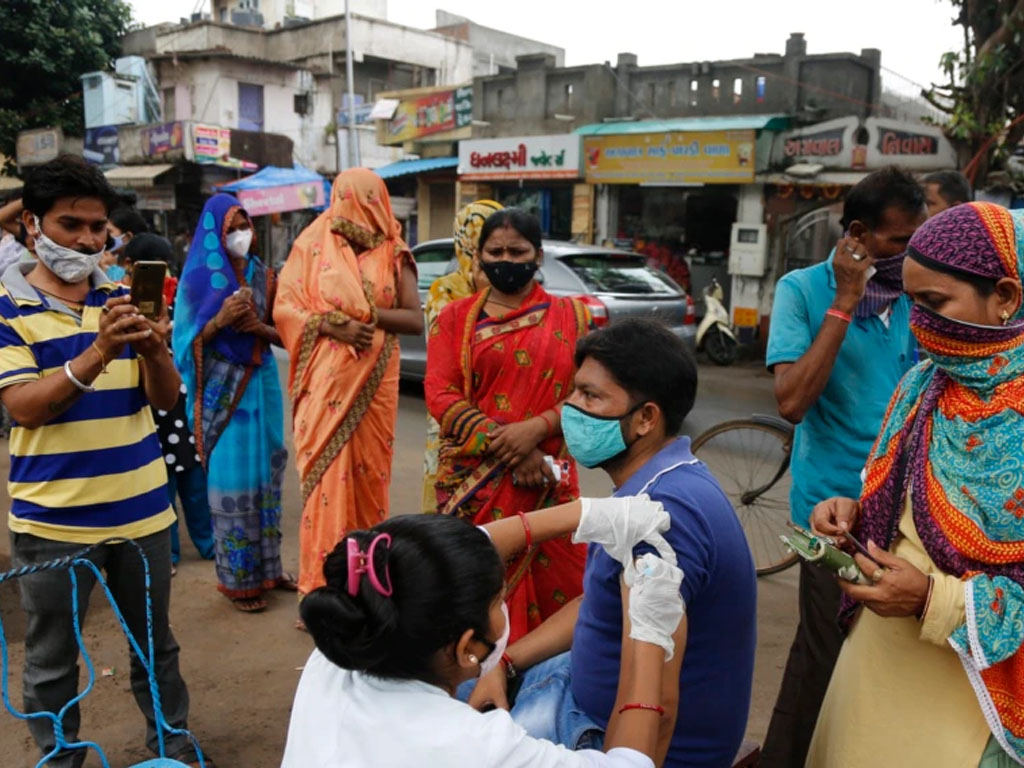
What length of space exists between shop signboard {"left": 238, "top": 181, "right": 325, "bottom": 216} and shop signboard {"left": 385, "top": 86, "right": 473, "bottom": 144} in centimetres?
196

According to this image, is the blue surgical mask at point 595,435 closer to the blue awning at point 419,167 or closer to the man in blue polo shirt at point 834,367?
the man in blue polo shirt at point 834,367

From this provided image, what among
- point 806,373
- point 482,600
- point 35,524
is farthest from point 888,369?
point 35,524

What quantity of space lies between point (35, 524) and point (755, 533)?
3.48 meters

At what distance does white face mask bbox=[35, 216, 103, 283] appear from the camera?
88.7 inches

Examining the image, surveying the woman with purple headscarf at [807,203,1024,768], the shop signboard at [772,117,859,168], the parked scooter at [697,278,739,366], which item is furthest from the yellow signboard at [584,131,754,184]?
the woman with purple headscarf at [807,203,1024,768]

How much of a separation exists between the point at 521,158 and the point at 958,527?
13.4 m

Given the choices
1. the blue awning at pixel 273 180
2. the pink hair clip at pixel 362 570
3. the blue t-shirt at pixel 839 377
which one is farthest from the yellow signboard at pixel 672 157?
the pink hair clip at pixel 362 570

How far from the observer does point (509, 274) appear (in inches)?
109

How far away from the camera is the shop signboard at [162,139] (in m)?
18.9

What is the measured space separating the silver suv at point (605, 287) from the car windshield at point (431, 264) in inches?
4.2

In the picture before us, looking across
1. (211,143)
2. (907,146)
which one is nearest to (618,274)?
(907,146)

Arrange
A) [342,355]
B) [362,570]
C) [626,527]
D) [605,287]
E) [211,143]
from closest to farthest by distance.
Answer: [362,570] < [626,527] < [342,355] < [605,287] < [211,143]

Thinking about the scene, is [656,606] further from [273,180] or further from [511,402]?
[273,180]

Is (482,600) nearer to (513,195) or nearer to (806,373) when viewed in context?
(806,373)
